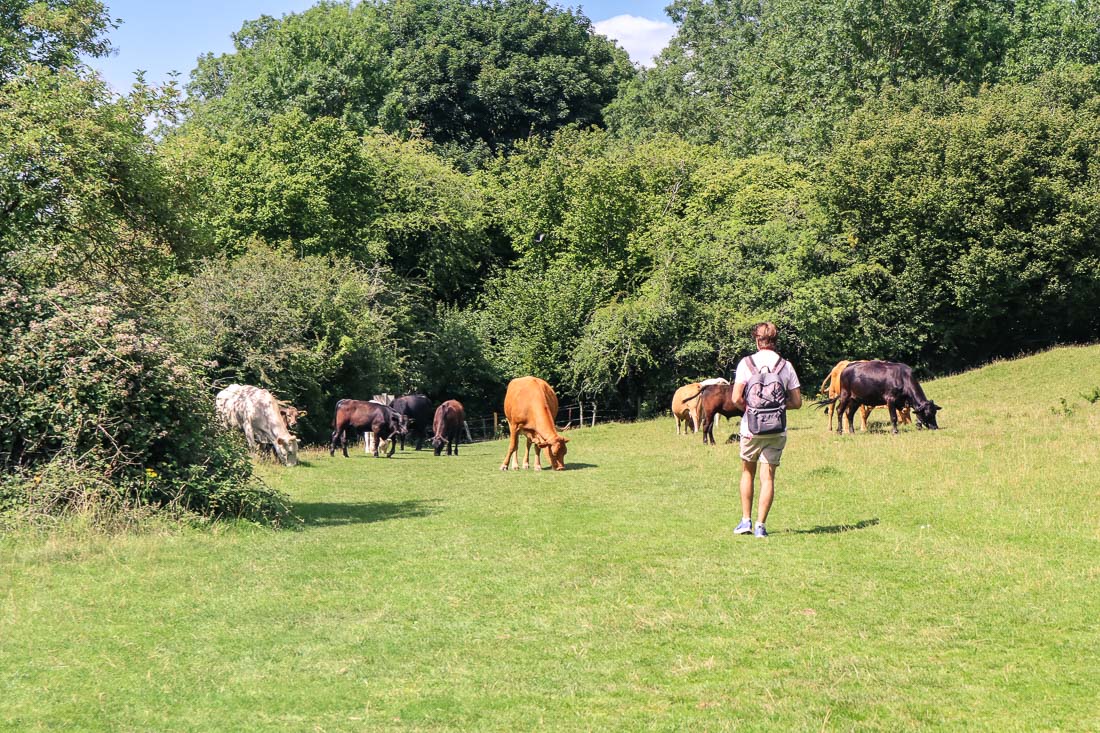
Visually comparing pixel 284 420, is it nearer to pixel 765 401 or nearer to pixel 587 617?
pixel 765 401

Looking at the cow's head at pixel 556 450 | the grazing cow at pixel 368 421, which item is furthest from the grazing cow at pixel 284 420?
the cow's head at pixel 556 450

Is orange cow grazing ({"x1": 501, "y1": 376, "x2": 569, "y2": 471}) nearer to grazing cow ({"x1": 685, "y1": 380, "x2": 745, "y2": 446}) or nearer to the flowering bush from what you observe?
grazing cow ({"x1": 685, "y1": 380, "x2": 745, "y2": 446})

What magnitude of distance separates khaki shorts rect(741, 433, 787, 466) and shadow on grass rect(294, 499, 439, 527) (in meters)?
5.23

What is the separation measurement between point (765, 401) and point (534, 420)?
12119 mm

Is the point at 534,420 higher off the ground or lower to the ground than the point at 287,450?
higher

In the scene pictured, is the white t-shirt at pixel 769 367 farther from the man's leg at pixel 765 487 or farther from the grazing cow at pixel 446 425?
the grazing cow at pixel 446 425

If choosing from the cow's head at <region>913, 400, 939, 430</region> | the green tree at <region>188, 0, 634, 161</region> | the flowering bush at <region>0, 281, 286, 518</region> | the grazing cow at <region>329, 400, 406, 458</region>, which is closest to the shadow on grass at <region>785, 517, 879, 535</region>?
the flowering bush at <region>0, 281, 286, 518</region>

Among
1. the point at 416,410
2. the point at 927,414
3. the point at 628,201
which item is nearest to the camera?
the point at 927,414

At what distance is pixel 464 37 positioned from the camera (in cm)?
6544

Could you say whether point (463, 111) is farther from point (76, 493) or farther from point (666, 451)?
point (76, 493)

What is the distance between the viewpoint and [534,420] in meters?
22.8

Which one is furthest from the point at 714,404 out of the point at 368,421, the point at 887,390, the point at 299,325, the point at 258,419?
the point at 299,325

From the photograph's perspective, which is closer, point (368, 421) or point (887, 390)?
point (887, 390)

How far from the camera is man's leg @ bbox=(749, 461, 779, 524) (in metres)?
11.2
